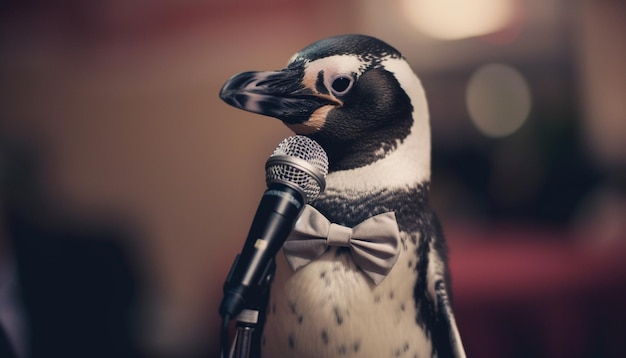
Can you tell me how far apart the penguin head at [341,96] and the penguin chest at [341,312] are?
3.1 inches

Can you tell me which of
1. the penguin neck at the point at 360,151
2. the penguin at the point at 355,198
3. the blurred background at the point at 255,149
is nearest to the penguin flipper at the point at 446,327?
the penguin at the point at 355,198

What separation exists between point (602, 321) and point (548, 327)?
12 cm

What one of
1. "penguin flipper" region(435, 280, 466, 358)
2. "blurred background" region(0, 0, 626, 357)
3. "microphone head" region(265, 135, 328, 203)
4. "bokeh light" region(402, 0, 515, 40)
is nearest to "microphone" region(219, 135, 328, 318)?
"microphone head" region(265, 135, 328, 203)

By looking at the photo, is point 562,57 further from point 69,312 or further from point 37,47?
point 69,312

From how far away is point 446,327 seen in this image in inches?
19.4

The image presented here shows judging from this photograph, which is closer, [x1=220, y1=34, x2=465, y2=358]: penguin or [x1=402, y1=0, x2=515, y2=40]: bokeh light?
[x1=220, y1=34, x2=465, y2=358]: penguin

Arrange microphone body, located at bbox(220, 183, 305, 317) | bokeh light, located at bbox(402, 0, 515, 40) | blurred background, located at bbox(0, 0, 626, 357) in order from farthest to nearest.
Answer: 1. bokeh light, located at bbox(402, 0, 515, 40)
2. blurred background, located at bbox(0, 0, 626, 357)
3. microphone body, located at bbox(220, 183, 305, 317)

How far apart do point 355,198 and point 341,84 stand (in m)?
0.09

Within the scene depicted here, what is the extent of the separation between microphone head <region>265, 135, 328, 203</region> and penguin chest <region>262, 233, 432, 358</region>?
0.06 meters

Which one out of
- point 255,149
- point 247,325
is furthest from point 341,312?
point 255,149

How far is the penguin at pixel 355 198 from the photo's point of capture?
1.53ft

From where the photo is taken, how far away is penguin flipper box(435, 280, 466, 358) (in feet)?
1.58

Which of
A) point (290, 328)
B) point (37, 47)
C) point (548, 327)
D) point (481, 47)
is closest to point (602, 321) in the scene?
point (548, 327)

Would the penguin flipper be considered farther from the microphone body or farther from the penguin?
the microphone body
